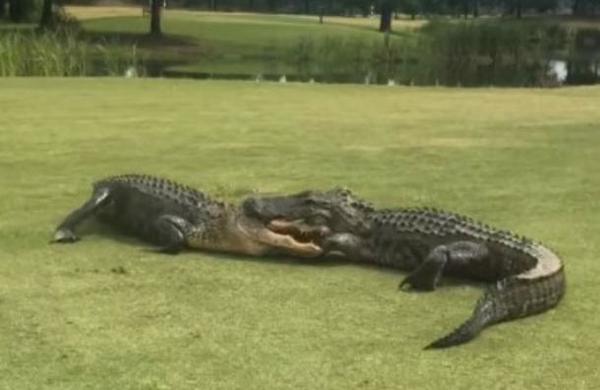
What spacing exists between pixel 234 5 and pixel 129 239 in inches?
3170

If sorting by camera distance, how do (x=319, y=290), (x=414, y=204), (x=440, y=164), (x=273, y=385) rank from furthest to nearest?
(x=440, y=164)
(x=414, y=204)
(x=319, y=290)
(x=273, y=385)

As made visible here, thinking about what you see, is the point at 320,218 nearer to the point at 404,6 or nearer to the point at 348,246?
the point at 348,246

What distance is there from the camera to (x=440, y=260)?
535 centimetres

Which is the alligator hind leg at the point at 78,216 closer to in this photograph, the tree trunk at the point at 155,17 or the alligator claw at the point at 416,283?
the alligator claw at the point at 416,283

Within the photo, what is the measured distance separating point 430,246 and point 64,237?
2060 mm

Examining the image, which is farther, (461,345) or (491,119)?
(491,119)

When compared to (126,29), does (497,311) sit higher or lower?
higher

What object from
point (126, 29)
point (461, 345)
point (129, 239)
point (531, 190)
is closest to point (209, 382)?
point (461, 345)

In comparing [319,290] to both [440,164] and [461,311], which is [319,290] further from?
[440,164]

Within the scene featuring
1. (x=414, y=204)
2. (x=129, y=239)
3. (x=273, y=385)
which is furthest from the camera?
(x=414, y=204)

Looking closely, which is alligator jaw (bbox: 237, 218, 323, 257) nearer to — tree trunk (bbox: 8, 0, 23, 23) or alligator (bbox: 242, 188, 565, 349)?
alligator (bbox: 242, 188, 565, 349)

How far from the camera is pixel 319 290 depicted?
5.31 m

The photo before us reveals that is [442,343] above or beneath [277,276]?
above

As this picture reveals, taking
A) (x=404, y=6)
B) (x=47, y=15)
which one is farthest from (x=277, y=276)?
(x=404, y=6)
